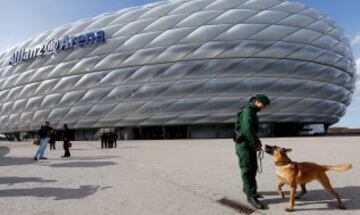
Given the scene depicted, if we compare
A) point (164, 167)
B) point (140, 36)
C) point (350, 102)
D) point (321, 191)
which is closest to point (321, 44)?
point (350, 102)

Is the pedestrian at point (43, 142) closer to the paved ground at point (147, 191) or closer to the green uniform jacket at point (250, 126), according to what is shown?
the paved ground at point (147, 191)

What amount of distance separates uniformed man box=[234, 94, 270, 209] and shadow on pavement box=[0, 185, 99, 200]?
8.32ft

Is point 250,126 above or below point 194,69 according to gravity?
below

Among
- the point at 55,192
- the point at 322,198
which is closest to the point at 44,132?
the point at 55,192

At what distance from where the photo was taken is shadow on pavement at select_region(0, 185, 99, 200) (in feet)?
21.7

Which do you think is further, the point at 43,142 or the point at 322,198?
the point at 43,142

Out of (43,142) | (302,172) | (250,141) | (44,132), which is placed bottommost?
(302,172)

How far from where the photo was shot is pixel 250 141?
5586 millimetres

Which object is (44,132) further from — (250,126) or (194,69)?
(194,69)

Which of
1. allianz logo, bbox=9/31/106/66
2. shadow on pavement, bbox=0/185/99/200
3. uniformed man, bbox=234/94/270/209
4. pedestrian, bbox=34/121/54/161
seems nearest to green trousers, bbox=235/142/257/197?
uniformed man, bbox=234/94/270/209

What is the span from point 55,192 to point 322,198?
4155 mm

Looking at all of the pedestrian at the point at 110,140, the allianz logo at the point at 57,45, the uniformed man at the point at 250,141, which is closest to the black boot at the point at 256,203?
the uniformed man at the point at 250,141

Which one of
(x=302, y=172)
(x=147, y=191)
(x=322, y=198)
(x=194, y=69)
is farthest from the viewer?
(x=194, y=69)

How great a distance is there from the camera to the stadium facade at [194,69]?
33.1 metres
